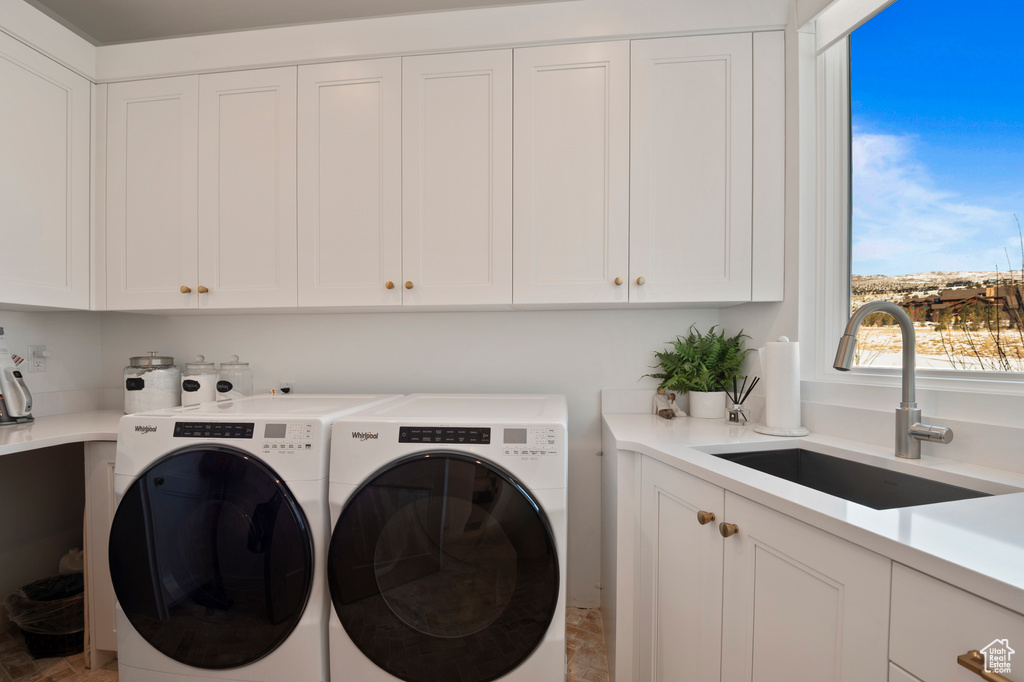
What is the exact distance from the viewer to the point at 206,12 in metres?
2.00

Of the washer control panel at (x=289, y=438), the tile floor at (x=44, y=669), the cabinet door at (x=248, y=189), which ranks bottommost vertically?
the tile floor at (x=44, y=669)

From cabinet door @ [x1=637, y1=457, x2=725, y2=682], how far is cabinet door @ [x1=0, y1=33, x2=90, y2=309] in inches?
94.1

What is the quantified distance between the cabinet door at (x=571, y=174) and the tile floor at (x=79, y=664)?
4.37 ft

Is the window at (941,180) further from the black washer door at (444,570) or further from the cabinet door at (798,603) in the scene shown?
the black washer door at (444,570)

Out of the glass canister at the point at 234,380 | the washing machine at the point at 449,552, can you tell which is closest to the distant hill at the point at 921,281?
the washing machine at the point at 449,552

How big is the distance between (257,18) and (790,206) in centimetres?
244

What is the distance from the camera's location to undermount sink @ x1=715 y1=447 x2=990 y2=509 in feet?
3.26

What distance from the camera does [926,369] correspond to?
121 cm

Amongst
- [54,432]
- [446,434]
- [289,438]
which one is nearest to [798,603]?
[446,434]

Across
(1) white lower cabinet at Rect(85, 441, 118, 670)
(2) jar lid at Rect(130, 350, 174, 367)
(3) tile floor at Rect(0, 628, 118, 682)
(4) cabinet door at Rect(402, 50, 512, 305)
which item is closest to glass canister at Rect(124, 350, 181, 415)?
(2) jar lid at Rect(130, 350, 174, 367)

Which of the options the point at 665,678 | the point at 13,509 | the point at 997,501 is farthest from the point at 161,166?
the point at 997,501

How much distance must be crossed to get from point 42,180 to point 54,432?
1.01 m

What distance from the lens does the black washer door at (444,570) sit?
1.21 meters

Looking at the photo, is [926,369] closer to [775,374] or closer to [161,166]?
[775,374]
